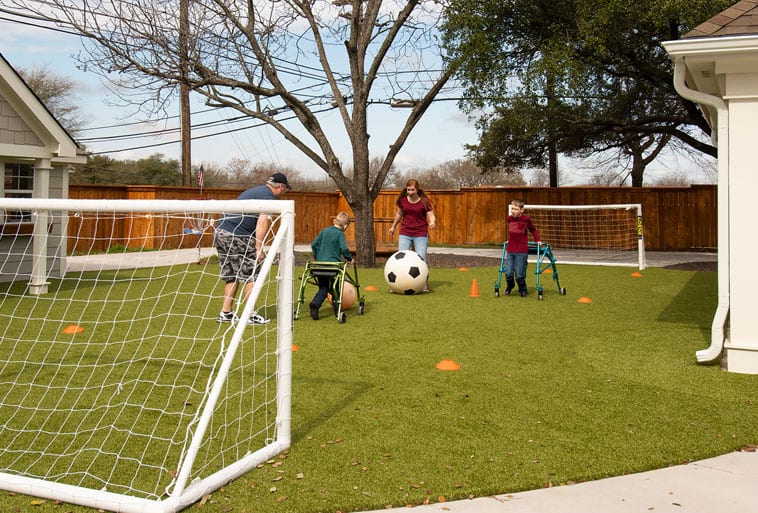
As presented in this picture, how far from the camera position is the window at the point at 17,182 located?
13.3 m

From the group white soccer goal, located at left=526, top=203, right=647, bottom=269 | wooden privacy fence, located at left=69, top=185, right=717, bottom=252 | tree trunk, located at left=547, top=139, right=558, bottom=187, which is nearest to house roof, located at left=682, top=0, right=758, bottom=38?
wooden privacy fence, located at left=69, top=185, right=717, bottom=252

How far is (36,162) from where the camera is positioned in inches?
505

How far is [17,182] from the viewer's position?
1359 cm

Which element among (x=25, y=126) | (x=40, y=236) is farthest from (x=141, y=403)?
(x=25, y=126)

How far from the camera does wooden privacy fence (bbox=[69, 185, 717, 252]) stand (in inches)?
941

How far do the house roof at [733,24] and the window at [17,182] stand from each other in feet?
38.1

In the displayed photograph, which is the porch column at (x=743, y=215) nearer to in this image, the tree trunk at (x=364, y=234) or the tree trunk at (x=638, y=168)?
the tree trunk at (x=364, y=234)

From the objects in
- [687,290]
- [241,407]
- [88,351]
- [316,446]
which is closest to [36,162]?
[88,351]

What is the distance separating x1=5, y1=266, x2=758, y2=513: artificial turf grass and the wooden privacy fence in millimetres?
14334

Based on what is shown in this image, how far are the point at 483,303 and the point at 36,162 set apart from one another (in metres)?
8.26

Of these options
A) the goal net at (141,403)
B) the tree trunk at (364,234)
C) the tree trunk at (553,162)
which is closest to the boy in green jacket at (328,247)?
the goal net at (141,403)

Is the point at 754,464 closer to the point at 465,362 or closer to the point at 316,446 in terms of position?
the point at 316,446

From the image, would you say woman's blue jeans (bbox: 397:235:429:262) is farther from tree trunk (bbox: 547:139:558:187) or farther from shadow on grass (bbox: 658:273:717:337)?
tree trunk (bbox: 547:139:558:187)

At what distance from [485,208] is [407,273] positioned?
15.5 metres
